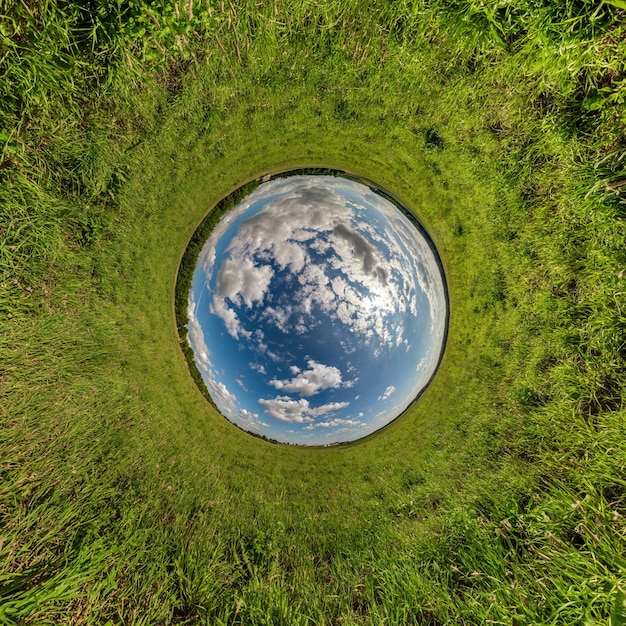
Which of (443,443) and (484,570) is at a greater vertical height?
(443,443)

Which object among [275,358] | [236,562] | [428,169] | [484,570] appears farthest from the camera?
[428,169]

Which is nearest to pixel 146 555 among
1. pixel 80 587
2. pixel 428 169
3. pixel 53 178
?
pixel 80 587

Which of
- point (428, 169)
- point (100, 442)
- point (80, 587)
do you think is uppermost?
point (428, 169)

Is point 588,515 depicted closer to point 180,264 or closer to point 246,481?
point 246,481

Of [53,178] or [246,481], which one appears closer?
[53,178]

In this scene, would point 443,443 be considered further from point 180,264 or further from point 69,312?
point 69,312

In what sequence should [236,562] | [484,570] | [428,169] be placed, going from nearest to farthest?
[484,570] → [236,562] → [428,169]

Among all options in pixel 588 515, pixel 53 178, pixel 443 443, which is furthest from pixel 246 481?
pixel 53 178
